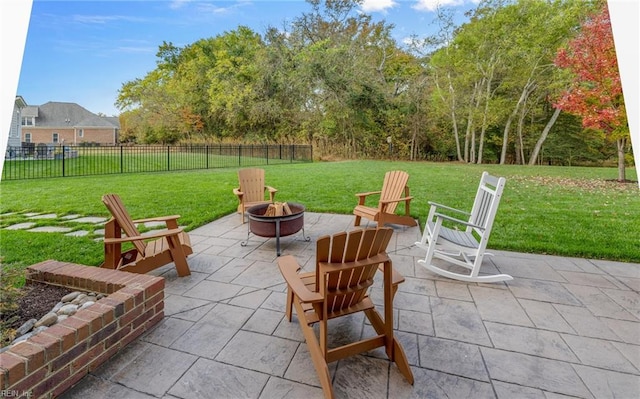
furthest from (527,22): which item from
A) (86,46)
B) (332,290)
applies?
(86,46)

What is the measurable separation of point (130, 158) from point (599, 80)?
16.0 metres

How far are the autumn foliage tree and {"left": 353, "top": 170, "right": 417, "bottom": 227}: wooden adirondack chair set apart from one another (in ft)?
24.0

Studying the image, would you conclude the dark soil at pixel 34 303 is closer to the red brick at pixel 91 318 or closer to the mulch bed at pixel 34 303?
the mulch bed at pixel 34 303

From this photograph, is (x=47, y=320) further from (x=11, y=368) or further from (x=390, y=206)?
(x=390, y=206)

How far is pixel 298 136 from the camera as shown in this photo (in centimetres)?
1900

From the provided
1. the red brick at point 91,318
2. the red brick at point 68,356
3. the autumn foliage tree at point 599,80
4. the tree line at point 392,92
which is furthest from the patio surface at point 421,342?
the tree line at point 392,92

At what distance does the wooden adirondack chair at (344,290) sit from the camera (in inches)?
66.8

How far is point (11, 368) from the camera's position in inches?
57.4

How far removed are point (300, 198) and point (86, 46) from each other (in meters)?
15.3

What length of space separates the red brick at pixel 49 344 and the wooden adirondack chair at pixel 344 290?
3.95 feet

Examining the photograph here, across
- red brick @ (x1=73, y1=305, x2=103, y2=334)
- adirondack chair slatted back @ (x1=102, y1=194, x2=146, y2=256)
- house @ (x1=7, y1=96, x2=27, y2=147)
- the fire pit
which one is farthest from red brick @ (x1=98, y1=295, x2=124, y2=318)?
house @ (x1=7, y1=96, x2=27, y2=147)

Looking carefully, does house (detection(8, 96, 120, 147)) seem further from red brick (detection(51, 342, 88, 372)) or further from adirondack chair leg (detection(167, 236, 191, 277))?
red brick (detection(51, 342, 88, 372))

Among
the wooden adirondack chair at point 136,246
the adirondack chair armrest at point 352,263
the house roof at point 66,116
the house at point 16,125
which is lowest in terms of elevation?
the wooden adirondack chair at point 136,246

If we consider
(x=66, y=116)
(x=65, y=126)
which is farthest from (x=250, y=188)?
(x=66, y=116)
